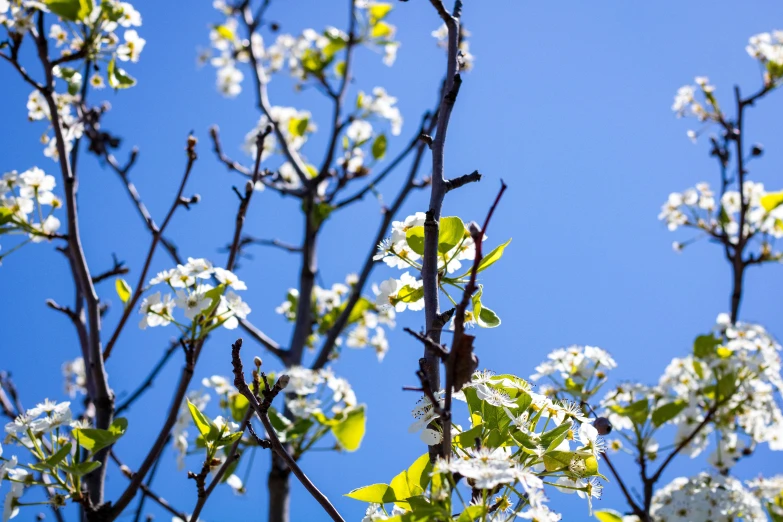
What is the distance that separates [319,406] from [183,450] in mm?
683

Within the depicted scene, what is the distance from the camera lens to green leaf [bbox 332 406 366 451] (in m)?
3.16

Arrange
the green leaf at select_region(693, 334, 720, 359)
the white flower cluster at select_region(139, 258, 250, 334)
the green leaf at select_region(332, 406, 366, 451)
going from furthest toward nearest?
the green leaf at select_region(693, 334, 720, 359), the green leaf at select_region(332, 406, 366, 451), the white flower cluster at select_region(139, 258, 250, 334)

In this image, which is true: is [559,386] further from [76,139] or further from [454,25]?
[76,139]

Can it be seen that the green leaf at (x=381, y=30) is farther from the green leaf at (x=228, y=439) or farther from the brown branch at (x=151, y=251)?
the green leaf at (x=228, y=439)

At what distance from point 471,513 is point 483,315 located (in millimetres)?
517

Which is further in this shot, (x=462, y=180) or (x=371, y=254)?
(x=371, y=254)

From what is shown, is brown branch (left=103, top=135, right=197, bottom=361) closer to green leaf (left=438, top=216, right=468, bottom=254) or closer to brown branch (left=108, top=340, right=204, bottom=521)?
brown branch (left=108, top=340, right=204, bottom=521)

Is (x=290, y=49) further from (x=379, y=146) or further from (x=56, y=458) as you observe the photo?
(x=56, y=458)

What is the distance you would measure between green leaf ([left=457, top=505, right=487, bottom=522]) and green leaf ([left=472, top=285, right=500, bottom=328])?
47 centimetres

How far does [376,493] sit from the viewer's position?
57.1 inches

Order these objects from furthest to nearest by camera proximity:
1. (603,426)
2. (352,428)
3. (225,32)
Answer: (225,32), (352,428), (603,426)

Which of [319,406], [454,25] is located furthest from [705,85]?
[454,25]

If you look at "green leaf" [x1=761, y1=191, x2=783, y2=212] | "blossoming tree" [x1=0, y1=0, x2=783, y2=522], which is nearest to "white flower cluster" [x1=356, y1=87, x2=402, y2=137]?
"blossoming tree" [x1=0, y1=0, x2=783, y2=522]

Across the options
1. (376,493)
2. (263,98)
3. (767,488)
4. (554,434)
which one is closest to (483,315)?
(554,434)
